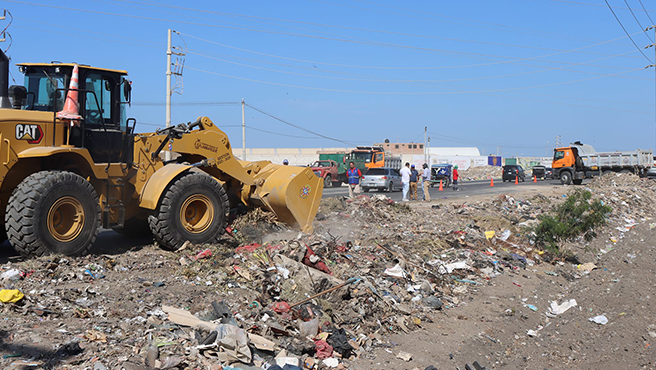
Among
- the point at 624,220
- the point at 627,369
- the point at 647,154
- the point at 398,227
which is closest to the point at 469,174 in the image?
the point at 647,154

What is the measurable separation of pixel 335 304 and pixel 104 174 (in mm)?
3774

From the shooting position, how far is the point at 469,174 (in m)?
64.5

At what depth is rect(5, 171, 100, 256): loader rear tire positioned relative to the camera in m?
6.46

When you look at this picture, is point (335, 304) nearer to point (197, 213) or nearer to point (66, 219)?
point (197, 213)

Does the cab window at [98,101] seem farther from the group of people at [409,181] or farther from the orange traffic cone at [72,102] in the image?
the group of people at [409,181]

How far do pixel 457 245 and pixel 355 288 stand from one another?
476 cm

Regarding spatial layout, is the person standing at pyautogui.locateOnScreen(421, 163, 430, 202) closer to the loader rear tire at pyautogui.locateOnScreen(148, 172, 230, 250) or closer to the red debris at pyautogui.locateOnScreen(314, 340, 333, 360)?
the loader rear tire at pyautogui.locateOnScreen(148, 172, 230, 250)

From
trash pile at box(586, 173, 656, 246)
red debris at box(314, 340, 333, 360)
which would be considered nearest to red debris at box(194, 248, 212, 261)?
red debris at box(314, 340, 333, 360)

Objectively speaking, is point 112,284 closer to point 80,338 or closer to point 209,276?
point 209,276

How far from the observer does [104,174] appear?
25.0ft

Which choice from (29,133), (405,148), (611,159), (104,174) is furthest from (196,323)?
(405,148)

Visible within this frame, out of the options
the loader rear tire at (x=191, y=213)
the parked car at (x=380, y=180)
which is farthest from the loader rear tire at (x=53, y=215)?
the parked car at (x=380, y=180)

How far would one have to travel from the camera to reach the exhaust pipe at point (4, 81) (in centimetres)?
723

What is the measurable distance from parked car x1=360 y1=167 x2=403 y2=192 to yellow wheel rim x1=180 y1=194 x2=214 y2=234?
70.8 ft
